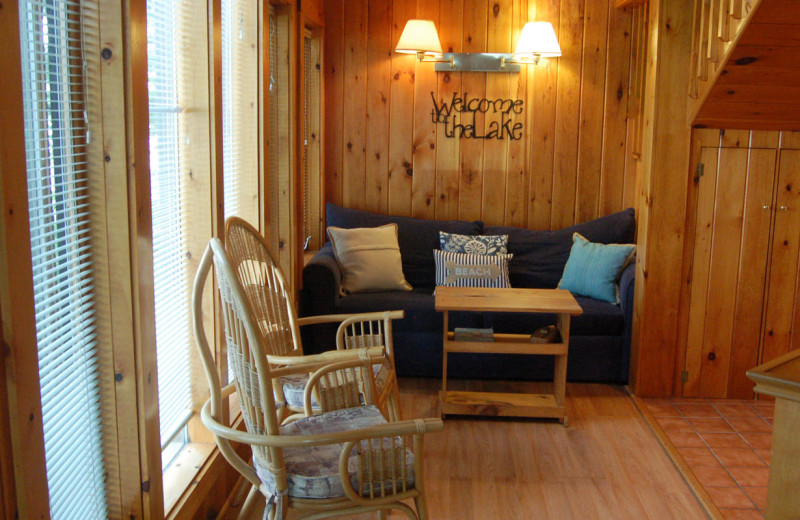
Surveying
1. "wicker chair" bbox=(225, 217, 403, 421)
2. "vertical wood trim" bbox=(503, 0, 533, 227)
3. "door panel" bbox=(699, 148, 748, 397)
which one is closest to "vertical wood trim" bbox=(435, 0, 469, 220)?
"vertical wood trim" bbox=(503, 0, 533, 227)

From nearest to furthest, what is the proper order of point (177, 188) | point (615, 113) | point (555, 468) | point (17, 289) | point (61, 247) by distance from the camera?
point (17, 289), point (61, 247), point (177, 188), point (555, 468), point (615, 113)

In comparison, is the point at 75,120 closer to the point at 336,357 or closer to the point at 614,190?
the point at 336,357

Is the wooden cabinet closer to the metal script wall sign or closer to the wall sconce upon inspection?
the wall sconce

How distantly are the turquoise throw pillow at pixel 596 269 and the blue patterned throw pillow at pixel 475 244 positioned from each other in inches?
16.4

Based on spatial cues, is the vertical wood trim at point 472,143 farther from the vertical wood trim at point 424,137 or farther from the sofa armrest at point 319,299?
the sofa armrest at point 319,299

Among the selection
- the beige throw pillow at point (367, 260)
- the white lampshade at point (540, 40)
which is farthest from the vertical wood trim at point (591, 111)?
the beige throw pillow at point (367, 260)

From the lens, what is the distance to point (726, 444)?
3459 millimetres

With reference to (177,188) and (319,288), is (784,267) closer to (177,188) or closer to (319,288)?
(319,288)

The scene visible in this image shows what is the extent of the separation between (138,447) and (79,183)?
674 millimetres

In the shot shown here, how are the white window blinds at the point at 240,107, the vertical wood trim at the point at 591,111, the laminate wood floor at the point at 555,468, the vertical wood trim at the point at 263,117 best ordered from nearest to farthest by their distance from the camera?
the laminate wood floor at the point at 555,468, the white window blinds at the point at 240,107, the vertical wood trim at the point at 263,117, the vertical wood trim at the point at 591,111

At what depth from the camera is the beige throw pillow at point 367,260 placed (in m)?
4.43

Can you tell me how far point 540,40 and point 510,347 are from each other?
6.56ft

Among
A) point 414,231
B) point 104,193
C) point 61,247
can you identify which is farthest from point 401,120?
point 61,247

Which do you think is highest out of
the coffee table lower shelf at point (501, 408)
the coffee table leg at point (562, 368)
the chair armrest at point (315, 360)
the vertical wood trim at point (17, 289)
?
the vertical wood trim at point (17, 289)
